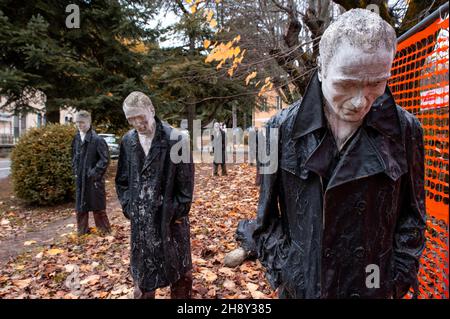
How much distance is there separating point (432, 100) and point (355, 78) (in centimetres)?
180

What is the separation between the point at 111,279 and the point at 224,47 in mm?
4065

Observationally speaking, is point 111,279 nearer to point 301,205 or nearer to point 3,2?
point 301,205

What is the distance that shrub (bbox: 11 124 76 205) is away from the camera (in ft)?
30.6

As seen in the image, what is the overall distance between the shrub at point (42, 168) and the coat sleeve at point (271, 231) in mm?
9055

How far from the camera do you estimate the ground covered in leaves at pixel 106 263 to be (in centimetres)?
430

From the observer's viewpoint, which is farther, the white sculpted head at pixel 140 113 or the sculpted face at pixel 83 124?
the sculpted face at pixel 83 124

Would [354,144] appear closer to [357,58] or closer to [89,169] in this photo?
[357,58]

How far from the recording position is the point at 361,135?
59.3 inches

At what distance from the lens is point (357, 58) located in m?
1.28

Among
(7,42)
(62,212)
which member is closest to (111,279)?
(62,212)

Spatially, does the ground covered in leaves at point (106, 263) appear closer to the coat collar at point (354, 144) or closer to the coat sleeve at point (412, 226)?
the coat sleeve at point (412, 226)

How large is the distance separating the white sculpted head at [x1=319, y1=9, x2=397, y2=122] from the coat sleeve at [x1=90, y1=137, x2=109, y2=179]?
18.7 ft

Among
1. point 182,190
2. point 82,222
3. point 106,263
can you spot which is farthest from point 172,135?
point 82,222

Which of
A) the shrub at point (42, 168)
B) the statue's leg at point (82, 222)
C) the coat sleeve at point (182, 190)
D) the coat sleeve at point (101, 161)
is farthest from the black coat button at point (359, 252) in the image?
the shrub at point (42, 168)
